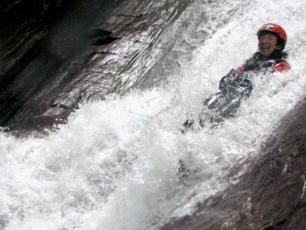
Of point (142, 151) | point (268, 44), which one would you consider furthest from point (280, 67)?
point (142, 151)

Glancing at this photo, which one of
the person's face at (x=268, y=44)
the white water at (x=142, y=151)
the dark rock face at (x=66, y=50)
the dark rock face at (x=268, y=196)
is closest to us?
the dark rock face at (x=268, y=196)

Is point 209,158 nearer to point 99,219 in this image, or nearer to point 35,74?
point 99,219

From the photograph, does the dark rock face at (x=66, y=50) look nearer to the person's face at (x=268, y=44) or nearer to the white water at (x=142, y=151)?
the white water at (x=142, y=151)

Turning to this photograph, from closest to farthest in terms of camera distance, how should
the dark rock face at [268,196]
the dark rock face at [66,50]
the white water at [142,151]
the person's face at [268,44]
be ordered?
the dark rock face at [268,196], the white water at [142,151], the person's face at [268,44], the dark rock face at [66,50]

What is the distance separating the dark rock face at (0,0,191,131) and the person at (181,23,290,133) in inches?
97.3

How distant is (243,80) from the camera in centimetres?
651

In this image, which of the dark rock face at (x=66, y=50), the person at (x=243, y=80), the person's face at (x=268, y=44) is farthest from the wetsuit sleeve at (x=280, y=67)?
the dark rock face at (x=66, y=50)

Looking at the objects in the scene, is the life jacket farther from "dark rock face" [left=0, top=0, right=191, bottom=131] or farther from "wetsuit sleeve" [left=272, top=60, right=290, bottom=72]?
"dark rock face" [left=0, top=0, right=191, bottom=131]

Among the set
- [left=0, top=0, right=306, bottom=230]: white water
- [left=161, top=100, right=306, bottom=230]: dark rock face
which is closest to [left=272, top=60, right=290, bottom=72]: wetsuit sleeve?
[left=0, top=0, right=306, bottom=230]: white water

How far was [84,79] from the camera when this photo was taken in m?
9.16

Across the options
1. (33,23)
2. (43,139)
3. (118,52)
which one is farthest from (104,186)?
(33,23)

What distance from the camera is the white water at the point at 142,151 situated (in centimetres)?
489

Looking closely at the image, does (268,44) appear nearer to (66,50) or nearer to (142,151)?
(142,151)

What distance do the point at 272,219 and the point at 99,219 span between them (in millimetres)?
2411
